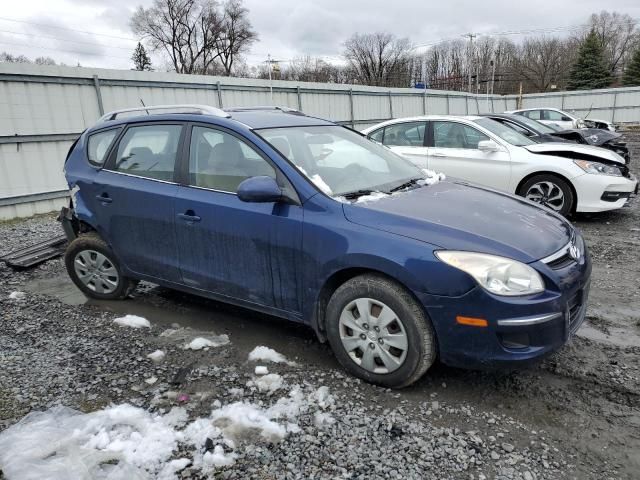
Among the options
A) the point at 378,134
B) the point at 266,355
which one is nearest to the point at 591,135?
the point at 378,134

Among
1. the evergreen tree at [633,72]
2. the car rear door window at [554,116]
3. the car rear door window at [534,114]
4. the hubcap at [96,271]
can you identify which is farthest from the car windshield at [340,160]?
the evergreen tree at [633,72]

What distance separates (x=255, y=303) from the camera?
342cm

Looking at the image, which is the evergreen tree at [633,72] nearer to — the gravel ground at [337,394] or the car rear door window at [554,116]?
the car rear door window at [554,116]

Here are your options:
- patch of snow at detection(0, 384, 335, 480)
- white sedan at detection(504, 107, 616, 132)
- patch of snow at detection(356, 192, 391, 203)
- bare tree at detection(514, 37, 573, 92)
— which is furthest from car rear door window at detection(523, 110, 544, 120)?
bare tree at detection(514, 37, 573, 92)

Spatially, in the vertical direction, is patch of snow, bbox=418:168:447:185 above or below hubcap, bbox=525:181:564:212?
above

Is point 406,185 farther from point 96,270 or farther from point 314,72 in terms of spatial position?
point 314,72

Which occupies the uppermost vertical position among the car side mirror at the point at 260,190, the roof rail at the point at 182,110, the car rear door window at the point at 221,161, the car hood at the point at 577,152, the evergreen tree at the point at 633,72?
the evergreen tree at the point at 633,72

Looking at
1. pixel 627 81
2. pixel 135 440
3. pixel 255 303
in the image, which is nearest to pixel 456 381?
pixel 255 303

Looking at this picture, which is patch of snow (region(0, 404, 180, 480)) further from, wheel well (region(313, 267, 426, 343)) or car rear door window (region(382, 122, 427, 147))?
car rear door window (region(382, 122, 427, 147))

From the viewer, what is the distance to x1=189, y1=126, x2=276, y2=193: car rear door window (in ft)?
11.0

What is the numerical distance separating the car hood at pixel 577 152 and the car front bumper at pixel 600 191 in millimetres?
364

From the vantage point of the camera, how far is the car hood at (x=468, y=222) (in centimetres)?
270

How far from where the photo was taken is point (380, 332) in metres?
2.86

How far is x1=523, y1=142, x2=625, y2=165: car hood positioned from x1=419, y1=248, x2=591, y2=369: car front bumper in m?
4.87
